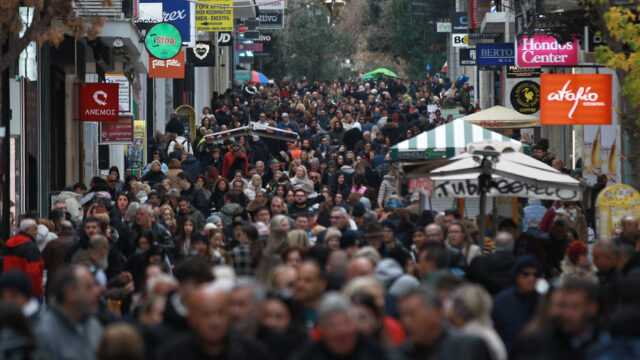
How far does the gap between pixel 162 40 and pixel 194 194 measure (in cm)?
867

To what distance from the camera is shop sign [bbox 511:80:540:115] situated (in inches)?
1179

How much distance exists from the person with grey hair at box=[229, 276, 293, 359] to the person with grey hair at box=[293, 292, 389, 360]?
0.65 metres

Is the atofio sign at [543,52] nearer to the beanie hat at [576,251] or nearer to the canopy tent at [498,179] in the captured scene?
the canopy tent at [498,179]

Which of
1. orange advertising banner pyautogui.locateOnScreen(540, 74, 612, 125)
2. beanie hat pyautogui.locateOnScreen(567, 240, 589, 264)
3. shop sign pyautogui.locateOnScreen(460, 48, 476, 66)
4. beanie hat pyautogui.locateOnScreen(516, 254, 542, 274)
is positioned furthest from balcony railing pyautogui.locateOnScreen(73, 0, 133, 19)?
shop sign pyautogui.locateOnScreen(460, 48, 476, 66)

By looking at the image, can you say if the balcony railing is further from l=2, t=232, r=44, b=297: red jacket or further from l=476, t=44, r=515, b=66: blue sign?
l=476, t=44, r=515, b=66: blue sign

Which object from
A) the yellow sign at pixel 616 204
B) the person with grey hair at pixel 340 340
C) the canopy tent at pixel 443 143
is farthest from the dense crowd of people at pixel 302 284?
the canopy tent at pixel 443 143

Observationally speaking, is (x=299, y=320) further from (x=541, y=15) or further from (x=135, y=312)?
(x=541, y=15)

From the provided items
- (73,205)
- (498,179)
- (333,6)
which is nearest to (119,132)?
(333,6)

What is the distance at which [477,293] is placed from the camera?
25.8ft

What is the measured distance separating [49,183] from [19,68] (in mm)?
4483

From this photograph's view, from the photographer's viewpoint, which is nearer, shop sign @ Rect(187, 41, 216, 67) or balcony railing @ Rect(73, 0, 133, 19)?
balcony railing @ Rect(73, 0, 133, 19)

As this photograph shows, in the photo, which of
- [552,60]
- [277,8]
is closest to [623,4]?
[552,60]

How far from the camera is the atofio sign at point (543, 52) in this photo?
25.2 metres

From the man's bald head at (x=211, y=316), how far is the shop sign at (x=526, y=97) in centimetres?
2385
